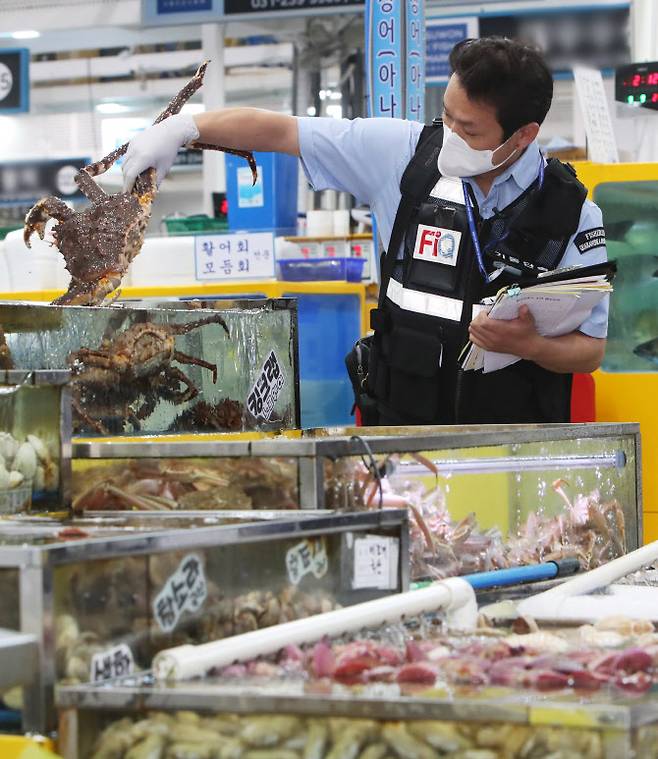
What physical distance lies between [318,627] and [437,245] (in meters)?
1.71

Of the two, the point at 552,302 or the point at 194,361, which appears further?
the point at 552,302

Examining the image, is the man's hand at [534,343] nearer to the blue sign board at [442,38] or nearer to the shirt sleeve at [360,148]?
the shirt sleeve at [360,148]

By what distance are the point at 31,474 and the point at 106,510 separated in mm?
130

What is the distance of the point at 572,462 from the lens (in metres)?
2.65

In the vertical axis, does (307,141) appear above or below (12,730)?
above

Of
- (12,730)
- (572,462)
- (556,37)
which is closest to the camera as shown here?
(12,730)

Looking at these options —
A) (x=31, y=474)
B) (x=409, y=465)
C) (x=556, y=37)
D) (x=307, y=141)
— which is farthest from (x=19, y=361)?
(x=556, y=37)

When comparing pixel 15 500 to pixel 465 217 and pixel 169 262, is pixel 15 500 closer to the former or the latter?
pixel 465 217

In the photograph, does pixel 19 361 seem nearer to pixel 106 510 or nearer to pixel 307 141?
pixel 106 510

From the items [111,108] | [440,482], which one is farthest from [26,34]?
[440,482]

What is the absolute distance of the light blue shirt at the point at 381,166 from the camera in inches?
129

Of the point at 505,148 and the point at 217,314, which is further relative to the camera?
the point at 505,148

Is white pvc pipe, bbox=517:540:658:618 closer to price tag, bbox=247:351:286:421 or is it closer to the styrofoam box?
price tag, bbox=247:351:286:421

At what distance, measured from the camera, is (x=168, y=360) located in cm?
268
